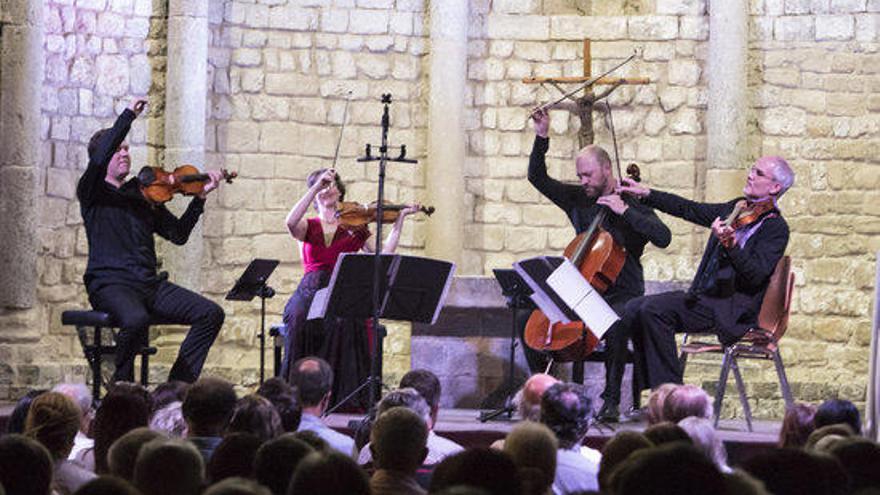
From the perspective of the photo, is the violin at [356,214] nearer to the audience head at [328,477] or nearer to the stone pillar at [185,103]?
the stone pillar at [185,103]

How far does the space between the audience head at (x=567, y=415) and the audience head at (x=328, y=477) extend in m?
1.99

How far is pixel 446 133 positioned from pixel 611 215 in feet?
10.5

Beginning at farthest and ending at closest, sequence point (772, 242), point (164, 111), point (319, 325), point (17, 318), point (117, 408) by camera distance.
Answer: point (164, 111)
point (17, 318)
point (319, 325)
point (772, 242)
point (117, 408)

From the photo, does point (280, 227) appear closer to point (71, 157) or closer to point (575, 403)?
point (71, 157)

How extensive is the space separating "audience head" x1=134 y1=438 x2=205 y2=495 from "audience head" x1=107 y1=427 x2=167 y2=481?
500mm

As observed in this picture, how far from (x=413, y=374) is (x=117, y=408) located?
4.80ft

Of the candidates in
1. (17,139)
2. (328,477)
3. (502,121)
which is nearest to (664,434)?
(328,477)

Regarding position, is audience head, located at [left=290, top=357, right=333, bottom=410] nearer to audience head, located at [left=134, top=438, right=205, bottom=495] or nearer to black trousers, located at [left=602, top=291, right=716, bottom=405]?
black trousers, located at [left=602, top=291, right=716, bottom=405]

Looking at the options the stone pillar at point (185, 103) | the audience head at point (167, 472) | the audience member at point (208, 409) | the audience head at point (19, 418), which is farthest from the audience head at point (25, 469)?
the stone pillar at point (185, 103)

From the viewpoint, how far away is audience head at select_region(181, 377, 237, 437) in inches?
212

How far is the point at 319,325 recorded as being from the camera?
920 cm

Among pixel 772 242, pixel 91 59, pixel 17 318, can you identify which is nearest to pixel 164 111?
pixel 91 59

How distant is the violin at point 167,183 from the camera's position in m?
8.66

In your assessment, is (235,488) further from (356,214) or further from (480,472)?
(356,214)
